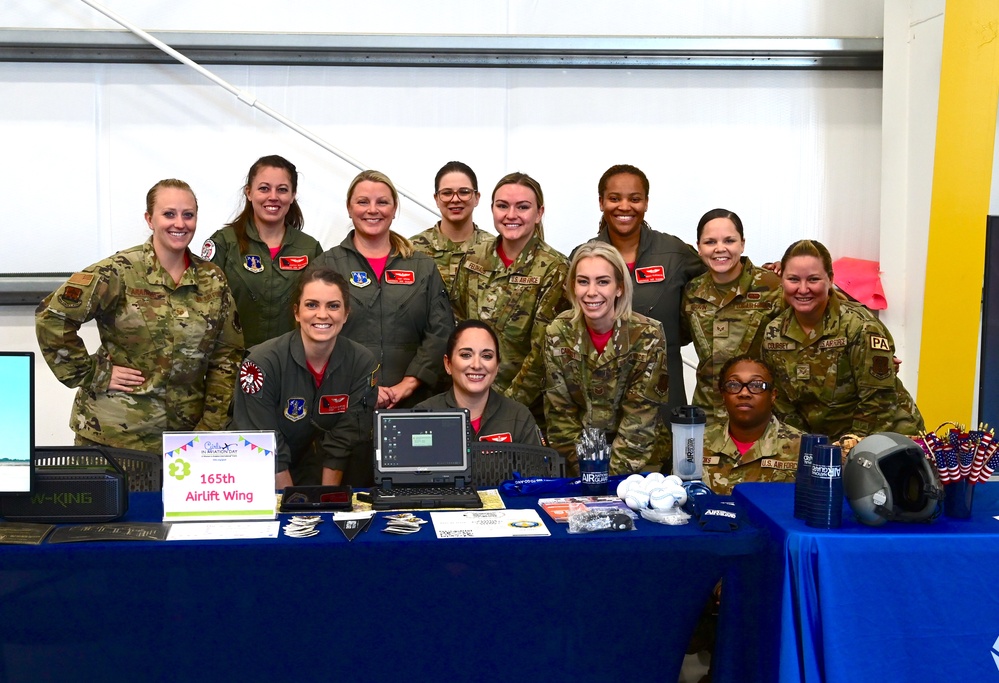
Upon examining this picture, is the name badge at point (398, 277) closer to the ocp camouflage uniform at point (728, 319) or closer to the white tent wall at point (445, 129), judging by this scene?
the ocp camouflage uniform at point (728, 319)

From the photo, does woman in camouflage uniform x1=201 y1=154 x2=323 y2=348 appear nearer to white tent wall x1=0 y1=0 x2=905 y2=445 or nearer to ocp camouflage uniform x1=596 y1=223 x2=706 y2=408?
white tent wall x1=0 y1=0 x2=905 y2=445

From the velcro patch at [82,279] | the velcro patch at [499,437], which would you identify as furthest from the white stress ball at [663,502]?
the velcro patch at [82,279]

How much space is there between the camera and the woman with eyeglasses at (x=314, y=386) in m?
3.04

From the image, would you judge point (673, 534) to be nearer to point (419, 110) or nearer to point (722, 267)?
point (722, 267)

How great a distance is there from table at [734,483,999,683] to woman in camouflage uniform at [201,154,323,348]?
8.02 feet

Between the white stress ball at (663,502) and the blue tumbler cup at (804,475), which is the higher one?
the blue tumbler cup at (804,475)

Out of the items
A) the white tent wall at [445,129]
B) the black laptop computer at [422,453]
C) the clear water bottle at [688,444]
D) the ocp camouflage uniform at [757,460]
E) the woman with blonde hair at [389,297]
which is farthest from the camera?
the white tent wall at [445,129]

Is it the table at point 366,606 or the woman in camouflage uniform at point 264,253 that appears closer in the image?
the table at point 366,606

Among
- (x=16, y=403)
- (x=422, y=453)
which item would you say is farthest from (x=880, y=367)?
(x=16, y=403)

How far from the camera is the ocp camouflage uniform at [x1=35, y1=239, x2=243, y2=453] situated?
346cm

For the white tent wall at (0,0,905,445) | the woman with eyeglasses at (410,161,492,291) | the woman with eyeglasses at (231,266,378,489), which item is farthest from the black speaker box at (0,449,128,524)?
the white tent wall at (0,0,905,445)

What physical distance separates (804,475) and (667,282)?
1868 mm

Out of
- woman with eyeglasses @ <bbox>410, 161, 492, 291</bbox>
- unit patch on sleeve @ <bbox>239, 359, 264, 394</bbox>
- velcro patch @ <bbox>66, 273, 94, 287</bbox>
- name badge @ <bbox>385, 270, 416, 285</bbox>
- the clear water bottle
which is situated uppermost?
woman with eyeglasses @ <bbox>410, 161, 492, 291</bbox>

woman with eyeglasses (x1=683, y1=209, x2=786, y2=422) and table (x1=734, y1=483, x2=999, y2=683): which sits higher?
woman with eyeglasses (x1=683, y1=209, x2=786, y2=422)
